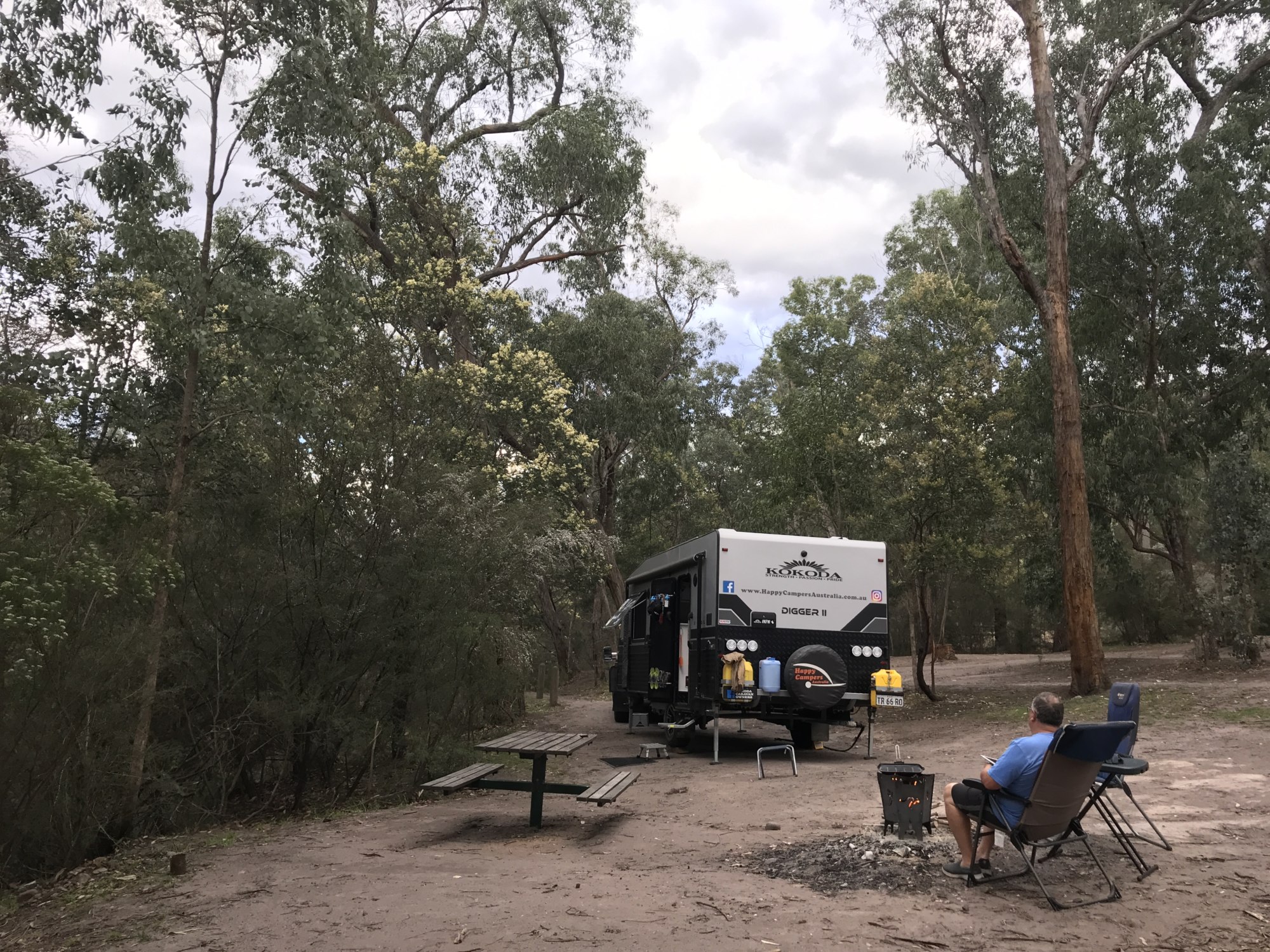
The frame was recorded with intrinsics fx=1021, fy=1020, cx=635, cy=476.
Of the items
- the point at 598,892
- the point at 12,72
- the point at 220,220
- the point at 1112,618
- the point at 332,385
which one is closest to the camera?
the point at 598,892

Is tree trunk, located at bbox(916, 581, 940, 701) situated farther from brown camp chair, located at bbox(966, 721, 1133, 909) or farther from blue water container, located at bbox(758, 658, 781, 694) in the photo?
brown camp chair, located at bbox(966, 721, 1133, 909)

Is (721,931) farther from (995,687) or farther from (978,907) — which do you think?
(995,687)

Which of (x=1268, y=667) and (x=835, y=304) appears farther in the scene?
(x=835, y=304)

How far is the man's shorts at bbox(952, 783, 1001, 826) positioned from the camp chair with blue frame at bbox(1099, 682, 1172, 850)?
3.38 feet

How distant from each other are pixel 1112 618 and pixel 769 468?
59.0ft

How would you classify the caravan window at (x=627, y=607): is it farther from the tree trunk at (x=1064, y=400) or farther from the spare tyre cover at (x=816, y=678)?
the tree trunk at (x=1064, y=400)

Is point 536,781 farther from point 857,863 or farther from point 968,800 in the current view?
point 968,800

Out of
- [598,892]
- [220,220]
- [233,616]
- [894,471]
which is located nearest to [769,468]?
[894,471]

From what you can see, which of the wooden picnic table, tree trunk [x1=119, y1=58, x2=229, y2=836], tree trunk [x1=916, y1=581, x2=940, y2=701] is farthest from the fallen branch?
tree trunk [x1=916, y1=581, x2=940, y2=701]

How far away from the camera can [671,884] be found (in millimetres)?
5703

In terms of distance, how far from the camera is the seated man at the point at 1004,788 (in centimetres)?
538

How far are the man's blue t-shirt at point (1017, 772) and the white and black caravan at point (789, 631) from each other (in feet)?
18.7

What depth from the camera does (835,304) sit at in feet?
128

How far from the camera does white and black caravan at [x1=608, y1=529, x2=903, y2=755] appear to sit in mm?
11375
